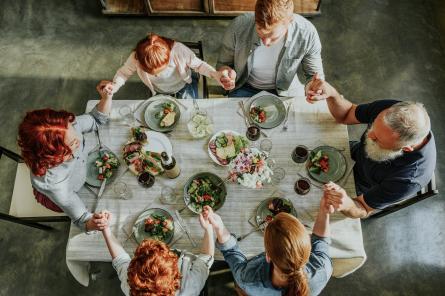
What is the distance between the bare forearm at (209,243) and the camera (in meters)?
2.15

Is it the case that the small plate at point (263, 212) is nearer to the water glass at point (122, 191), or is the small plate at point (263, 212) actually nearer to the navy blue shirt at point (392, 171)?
the navy blue shirt at point (392, 171)

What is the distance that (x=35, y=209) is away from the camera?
2770 mm

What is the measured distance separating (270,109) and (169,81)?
886mm

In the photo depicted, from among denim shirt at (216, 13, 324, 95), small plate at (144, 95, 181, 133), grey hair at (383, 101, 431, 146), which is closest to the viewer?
grey hair at (383, 101, 431, 146)

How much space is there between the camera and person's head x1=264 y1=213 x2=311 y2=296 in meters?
1.79

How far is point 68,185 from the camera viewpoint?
2256 millimetres

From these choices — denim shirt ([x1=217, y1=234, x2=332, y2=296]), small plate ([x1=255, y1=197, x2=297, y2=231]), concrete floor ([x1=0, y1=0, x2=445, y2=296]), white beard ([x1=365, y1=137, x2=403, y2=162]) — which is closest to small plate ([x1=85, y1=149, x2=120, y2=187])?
denim shirt ([x1=217, y1=234, x2=332, y2=296])

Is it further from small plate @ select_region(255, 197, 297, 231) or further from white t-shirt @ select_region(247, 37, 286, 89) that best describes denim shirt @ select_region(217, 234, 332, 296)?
white t-shirt @ select_region(247, 37, 286, 89)

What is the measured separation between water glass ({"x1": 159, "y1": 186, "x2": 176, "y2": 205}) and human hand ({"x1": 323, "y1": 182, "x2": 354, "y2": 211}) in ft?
3.09

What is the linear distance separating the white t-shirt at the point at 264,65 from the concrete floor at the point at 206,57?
49.9 inches

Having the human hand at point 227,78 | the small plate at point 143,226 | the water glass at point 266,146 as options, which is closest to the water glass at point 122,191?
the small plate at point 143,226

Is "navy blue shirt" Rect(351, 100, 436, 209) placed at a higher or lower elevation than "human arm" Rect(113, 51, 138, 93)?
lower

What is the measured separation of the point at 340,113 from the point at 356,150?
0.28 m

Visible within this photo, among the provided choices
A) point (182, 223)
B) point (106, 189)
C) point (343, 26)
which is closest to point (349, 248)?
point (182, 223)
